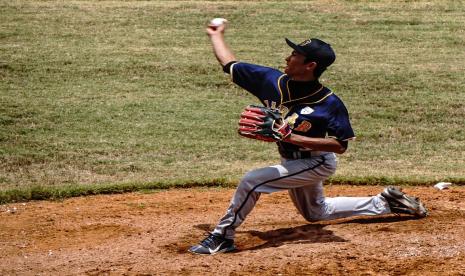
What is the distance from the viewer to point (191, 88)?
45.0 feet

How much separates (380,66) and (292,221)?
22.7ft

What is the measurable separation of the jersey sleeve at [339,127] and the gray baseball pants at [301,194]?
0.34 m

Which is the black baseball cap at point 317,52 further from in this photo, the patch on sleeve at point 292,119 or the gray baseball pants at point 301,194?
the gray baseball pants at point 301,194

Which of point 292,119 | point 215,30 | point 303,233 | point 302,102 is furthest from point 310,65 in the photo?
point 303,233

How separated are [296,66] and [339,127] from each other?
0.58 meters

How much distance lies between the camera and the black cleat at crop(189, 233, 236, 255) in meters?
7.08

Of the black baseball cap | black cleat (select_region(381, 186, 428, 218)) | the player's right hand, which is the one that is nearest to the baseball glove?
the black baseball cap

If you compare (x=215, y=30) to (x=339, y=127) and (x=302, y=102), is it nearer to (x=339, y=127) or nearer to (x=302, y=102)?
(x=302, y=102)

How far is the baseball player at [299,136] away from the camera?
7.10 m

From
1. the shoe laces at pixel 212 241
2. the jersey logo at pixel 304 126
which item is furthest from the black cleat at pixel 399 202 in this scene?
the shoe laces at pixel 212 241

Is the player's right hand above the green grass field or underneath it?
above

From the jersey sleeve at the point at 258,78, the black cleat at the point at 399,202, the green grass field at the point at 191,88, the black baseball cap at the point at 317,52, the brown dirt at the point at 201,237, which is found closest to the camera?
the brown dirt at the point at 201,237

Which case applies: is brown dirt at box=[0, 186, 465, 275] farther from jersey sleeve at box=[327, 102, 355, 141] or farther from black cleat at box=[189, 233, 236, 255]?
jersey sleeve at box=[327, 102, 355, 141]

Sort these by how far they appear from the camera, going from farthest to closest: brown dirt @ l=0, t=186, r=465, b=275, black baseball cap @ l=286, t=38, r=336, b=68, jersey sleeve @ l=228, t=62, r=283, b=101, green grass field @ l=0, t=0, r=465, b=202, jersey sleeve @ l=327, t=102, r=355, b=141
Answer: green grass field @ l=0, t=0, r=465, b=202, jersey sleeve @ l=228, t=62, r=283, b=101, black baseball cap @ l=286, t=38, r=336, b=68, jersey sleeve @ l=327, t=102, r=355, b=141, brown dirt @ l=0, t=186, r=465, b=275
